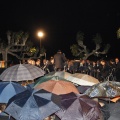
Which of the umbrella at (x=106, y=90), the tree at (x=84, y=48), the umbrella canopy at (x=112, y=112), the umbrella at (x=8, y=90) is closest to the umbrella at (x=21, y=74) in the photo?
the umbrella at (x=8, y=90)

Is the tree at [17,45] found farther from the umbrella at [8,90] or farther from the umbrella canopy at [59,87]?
the umbrella canopy at [59,87]

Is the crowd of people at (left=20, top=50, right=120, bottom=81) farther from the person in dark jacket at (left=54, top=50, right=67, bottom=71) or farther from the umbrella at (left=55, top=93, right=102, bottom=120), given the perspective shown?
the umbrella at (left=55, top=93, right=102, bottom=120)

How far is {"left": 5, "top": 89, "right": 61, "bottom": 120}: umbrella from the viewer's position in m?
6.52

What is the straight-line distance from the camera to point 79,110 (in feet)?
21.2

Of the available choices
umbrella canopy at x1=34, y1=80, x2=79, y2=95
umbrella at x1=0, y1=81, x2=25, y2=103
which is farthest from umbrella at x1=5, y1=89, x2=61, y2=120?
umbrella at x1=0, y1=81, x2=25, y2=103

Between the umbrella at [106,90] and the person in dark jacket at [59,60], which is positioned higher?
the umbrella at [106,90]

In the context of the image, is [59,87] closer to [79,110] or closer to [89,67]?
[79,110]

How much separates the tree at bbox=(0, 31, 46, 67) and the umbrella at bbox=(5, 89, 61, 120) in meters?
27.3

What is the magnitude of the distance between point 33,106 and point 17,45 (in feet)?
95.2

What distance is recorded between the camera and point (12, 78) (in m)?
10.6

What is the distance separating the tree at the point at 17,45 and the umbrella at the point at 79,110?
27.6 m

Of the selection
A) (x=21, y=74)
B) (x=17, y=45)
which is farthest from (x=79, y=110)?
(x=17, y=45)

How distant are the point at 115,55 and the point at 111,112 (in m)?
31.2

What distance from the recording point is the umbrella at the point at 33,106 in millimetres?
6516
